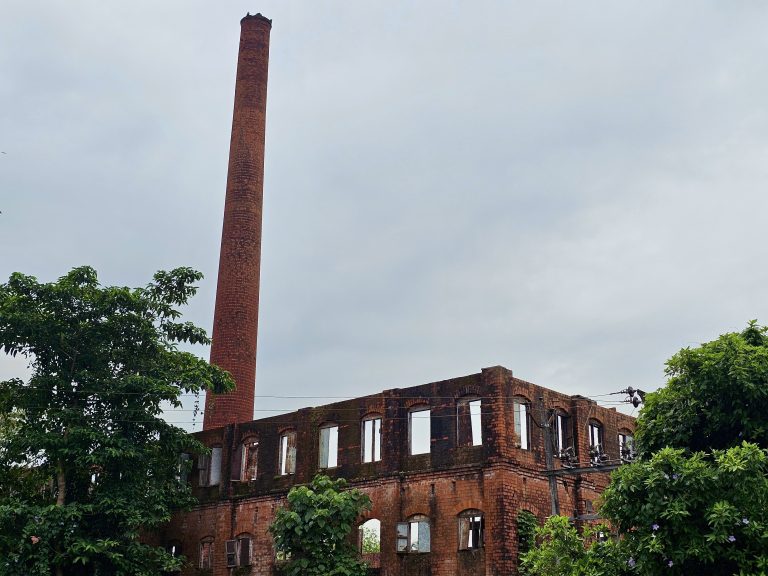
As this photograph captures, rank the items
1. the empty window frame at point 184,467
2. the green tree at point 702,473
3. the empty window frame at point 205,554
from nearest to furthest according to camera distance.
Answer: the green tree at point 702,473 < the empty window frame at point 184,467 < the empty window frame at point 205,554

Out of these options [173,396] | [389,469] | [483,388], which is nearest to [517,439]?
[483,388]

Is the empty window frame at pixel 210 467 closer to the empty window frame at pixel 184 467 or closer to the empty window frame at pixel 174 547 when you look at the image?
the empty window frame at pixel 184 467

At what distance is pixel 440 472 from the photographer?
2538 centimetres

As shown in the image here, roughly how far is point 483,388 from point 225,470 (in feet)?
34.9

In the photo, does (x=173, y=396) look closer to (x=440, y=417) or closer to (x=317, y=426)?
(x=317, y=426)

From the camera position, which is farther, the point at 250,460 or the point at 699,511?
the point at 250,460

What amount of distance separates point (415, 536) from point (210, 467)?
9554 millimetres

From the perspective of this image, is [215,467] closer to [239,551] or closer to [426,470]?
[239,551]

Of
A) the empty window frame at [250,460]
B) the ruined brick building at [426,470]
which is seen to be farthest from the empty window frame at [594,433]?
the empty window frame at [250,460]

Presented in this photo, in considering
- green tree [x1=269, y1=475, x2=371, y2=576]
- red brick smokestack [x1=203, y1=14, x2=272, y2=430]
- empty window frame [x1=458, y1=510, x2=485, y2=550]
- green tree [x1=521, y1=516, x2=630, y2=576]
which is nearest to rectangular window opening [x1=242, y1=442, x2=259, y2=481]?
red brick smokestack [x1=203, y1=14, x2=272, y2=430]

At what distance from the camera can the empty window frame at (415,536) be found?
25234 mm

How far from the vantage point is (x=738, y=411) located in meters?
15.1

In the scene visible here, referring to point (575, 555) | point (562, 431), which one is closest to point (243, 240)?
point (562, 431)

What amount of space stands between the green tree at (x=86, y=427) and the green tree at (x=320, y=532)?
4168mm
